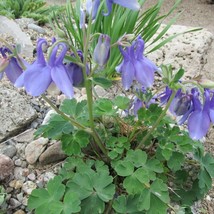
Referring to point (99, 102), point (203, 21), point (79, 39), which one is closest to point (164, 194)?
point (99, 102)

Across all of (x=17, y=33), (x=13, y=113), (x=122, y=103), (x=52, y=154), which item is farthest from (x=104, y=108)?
(x=17, y=33)

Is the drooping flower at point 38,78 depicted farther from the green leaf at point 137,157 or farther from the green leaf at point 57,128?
the green leaf at point 137,157

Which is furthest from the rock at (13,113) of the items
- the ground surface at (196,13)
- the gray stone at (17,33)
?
the ground surface at (196,13)

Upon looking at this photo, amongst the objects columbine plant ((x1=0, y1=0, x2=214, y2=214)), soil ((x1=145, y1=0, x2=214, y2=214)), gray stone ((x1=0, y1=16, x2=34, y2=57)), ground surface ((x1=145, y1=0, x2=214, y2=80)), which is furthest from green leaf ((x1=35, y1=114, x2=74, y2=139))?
ground surface ((x1=145, y1=0, x2=214, y2=80))

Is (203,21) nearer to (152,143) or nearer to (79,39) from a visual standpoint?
(79,39)

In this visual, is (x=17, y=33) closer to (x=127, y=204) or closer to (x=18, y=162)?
(x=18, y=162)

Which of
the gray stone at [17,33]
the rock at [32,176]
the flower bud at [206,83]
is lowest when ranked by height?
the rock at [32,176]
